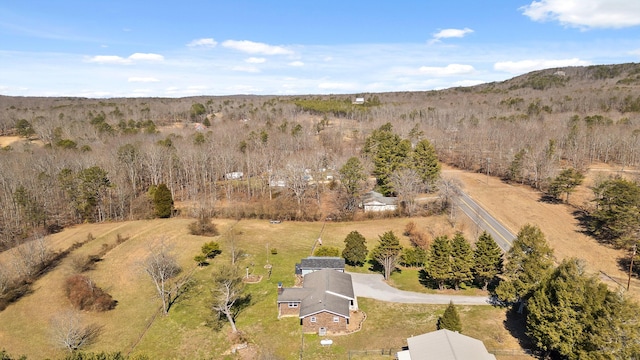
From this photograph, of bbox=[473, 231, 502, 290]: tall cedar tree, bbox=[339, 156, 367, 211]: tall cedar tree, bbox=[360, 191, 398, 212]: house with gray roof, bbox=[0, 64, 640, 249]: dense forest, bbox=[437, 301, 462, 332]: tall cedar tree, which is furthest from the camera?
bbox=[360, 191, 398, 212]: house with gray roof

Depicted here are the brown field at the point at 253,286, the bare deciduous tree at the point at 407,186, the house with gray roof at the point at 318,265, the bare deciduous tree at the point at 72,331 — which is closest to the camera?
the bare deciduous tree at the point at 72,331

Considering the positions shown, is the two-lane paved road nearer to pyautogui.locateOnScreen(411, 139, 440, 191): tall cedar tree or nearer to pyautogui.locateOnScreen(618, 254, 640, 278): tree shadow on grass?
pyautogui.locateOnScreen(411, 139, 440, 191): tall cedar tree

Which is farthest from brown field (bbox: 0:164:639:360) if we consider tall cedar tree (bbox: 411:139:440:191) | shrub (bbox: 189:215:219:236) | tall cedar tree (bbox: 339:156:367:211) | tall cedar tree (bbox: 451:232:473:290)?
tall cedar tree (bbox: 411:139:440:191)

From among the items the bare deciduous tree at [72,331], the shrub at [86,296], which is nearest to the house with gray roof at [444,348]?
the bare deciduous tree at [72,331]

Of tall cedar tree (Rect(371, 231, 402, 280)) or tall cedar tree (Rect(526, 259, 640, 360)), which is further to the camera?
tall cedar tree (Rect(371, 231, 402, 280))

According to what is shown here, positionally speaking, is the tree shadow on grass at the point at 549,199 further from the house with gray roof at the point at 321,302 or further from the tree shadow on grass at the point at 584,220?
the house with gray roof at the point at 321,302

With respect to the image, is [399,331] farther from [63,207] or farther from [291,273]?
[63,207]
